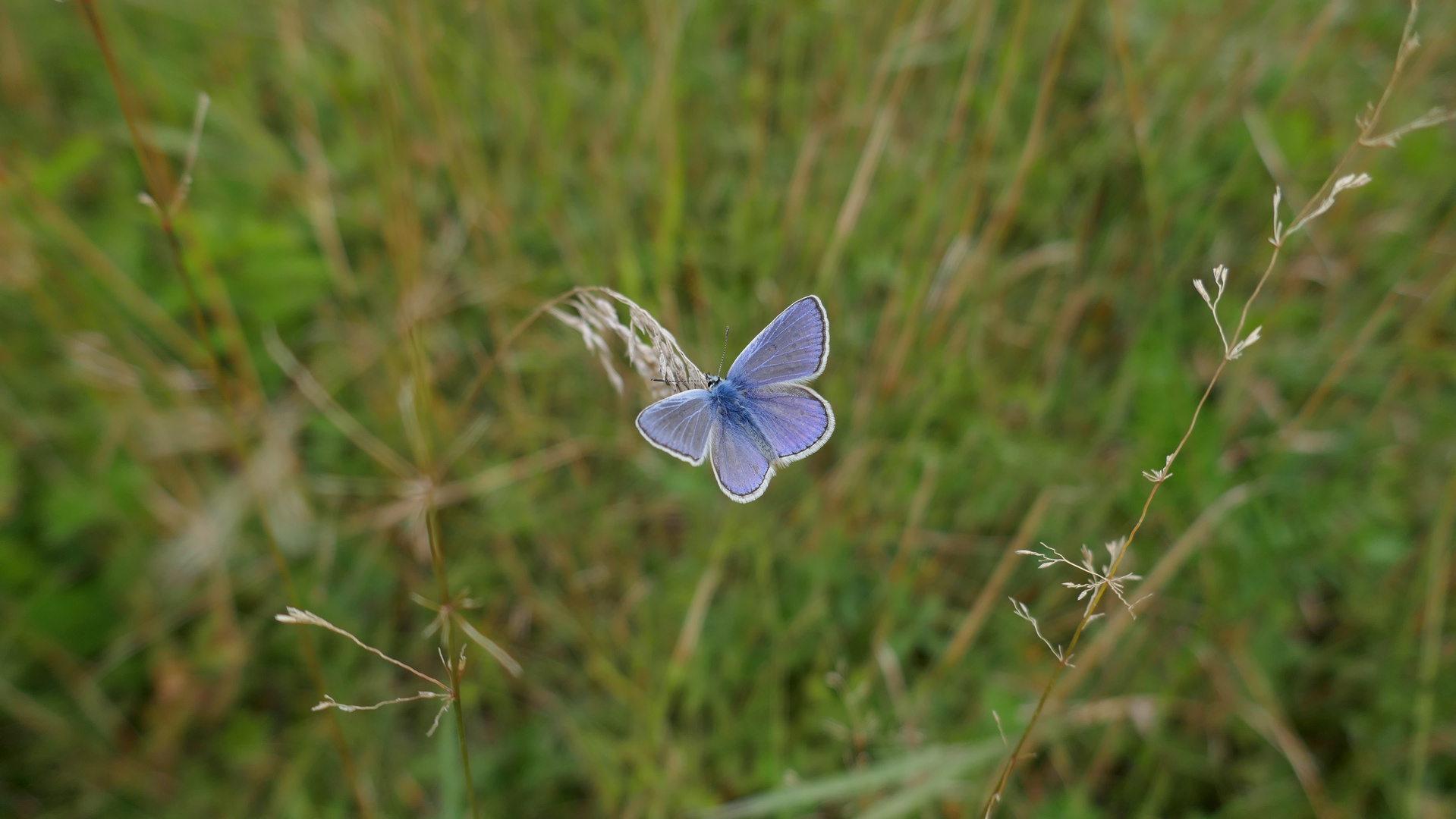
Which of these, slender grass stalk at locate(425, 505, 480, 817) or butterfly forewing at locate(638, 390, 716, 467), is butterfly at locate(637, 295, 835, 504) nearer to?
butterfly forewing at locate(638, 390, 716, 467)

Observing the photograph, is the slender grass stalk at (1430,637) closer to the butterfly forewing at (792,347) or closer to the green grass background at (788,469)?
the green grass background at (788,469)

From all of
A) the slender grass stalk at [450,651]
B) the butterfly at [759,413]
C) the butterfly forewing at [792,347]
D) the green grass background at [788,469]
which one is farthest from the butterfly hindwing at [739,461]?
the green grass background at [788,469]

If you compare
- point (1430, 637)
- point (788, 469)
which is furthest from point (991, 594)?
point (1430, 637)

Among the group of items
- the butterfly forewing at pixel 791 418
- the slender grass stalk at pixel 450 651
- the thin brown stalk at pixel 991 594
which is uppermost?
the butterfly forewing at pixel 791 418

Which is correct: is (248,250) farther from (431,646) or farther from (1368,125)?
(1368,125)

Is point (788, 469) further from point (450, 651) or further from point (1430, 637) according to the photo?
point (1430, 637)

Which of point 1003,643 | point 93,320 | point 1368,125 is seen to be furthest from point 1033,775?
point 93,320
